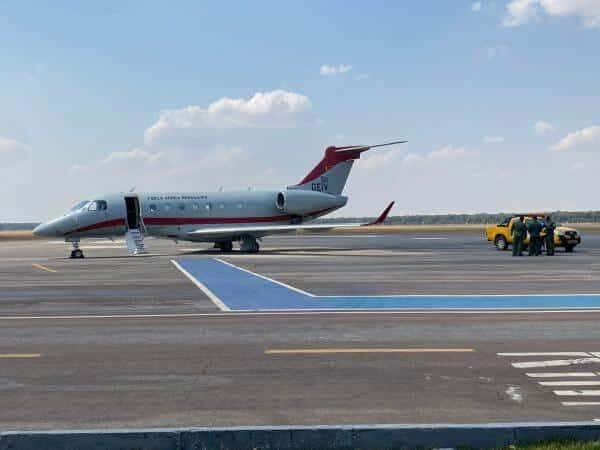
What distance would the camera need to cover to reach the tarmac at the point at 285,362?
6.53 metres

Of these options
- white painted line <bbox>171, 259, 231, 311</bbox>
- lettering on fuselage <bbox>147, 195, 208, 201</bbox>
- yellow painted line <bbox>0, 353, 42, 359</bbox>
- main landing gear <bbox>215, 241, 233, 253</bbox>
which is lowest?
white painted line <bbox>171, 259, 231, 311</bbox>

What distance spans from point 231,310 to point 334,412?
25.7 feet

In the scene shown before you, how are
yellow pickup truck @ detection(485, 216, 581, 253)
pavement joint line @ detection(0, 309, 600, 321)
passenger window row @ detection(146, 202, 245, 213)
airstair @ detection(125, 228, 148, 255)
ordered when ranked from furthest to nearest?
yellow pickup truck @ detection(485, 216, 581, 253), passenger window row @ detection(146, 202, 245, 213), airstair @ detection(125, 228, 148, 255), pavement joint line @ detection(0, 309, 600, 321)

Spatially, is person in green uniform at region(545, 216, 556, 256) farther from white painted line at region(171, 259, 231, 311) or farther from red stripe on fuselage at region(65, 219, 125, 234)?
red stripe on fuselage at region(65, 219, 125, 234)

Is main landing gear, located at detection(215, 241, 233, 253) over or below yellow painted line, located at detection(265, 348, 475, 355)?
over

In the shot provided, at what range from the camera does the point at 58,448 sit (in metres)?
5.47

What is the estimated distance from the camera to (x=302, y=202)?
40.6m

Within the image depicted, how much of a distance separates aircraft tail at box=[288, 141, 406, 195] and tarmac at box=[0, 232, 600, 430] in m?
25.7

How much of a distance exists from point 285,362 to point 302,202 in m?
31.9

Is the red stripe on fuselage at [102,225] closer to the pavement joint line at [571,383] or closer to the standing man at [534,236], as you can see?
the standing man at [534,236]

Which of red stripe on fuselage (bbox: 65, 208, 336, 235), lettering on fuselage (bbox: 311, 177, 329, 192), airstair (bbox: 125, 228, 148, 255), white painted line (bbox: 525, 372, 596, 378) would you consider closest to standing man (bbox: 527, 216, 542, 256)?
red stripe on fuselage (bbox: 65, 208, 336, 235)

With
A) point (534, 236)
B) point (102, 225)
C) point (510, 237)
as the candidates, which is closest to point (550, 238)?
point (534, 236)

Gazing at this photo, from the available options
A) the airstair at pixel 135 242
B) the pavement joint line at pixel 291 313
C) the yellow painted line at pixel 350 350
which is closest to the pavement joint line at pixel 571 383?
the yellow painted line at pixel 350 350

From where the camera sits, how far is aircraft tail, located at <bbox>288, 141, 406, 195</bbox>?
141 feet
